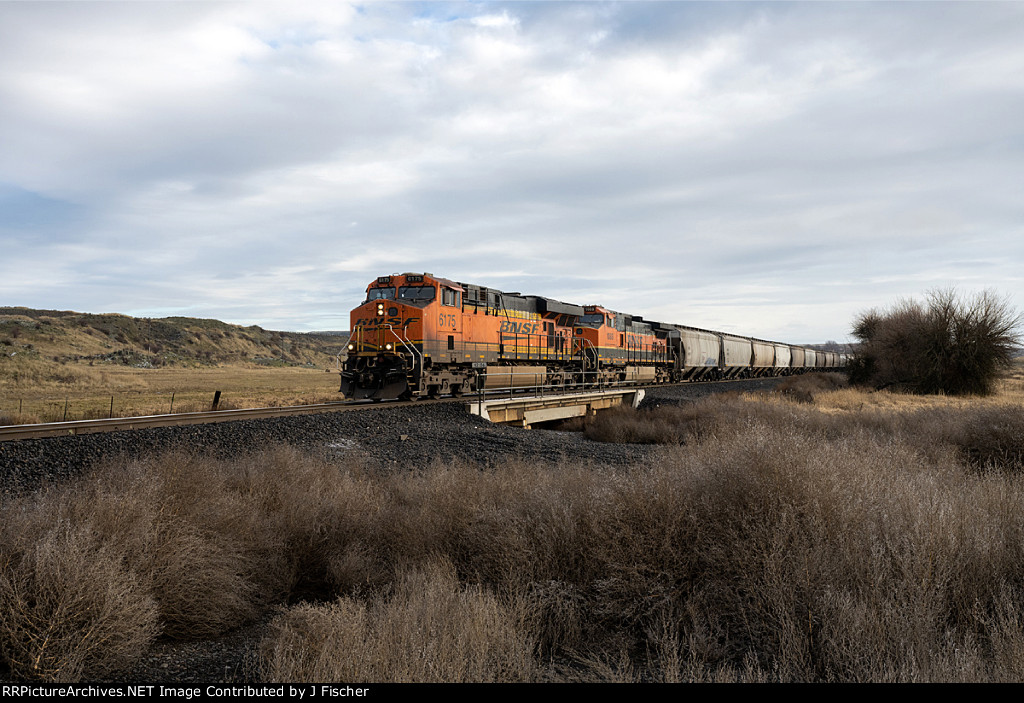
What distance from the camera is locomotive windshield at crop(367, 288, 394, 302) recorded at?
21.1 meters

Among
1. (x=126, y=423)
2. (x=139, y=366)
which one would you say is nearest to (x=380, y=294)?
(x=126, y=423)

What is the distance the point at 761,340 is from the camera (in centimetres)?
5991

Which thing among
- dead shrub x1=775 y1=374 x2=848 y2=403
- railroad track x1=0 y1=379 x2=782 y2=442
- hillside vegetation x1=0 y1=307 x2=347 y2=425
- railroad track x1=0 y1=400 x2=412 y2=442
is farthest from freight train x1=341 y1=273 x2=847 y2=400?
dead shrub x1=775 y1=374 x2=848 y2=403

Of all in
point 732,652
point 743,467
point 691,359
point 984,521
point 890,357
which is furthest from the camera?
point 691,359

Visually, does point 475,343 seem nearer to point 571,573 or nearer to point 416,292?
point 416,292

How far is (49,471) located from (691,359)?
132 feet

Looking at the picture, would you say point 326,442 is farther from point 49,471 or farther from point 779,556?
point 779,556

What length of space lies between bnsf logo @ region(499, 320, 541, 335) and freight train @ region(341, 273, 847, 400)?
1.6 inches

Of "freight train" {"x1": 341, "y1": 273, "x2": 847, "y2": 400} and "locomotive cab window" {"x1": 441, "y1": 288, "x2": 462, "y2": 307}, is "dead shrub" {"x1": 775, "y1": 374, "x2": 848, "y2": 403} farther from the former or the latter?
"locomotive cab window" {"x1": 441, "y1": 288, "x2": 462, "y2": 307}

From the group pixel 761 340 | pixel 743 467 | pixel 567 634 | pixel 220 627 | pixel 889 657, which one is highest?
pixel 761 340

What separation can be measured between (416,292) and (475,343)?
3135 millimetres

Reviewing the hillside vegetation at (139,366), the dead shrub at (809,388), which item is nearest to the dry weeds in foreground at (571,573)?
the hillside vegetation at (139,366)

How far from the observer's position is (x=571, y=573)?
233 inches

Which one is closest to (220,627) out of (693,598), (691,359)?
(693,598)
